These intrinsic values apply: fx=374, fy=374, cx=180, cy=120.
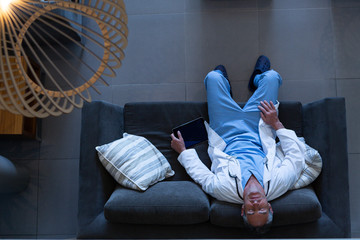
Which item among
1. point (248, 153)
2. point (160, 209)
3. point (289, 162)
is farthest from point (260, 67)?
point (160, 209)

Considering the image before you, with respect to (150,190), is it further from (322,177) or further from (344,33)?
(344,33)

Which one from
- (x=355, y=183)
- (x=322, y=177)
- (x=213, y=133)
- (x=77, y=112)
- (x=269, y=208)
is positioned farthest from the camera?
(x=77, y=112)

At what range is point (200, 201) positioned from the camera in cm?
279

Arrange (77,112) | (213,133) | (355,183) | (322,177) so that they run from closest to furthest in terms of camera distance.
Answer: (322,177)
(213,133)
(355,183)
(77,112)

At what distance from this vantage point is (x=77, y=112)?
368cm

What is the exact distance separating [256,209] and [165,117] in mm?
1129

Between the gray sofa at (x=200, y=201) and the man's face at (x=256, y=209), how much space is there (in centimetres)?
10

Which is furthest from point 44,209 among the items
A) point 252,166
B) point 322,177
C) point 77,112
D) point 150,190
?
point 322,177

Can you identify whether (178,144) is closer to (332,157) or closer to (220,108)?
(220,108)

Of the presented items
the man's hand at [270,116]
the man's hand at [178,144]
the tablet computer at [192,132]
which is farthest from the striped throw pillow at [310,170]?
the man's hand at [178,144]

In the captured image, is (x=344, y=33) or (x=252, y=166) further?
(x=344, y=33)

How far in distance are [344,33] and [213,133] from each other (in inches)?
66.4

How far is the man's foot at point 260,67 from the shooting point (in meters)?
3.51

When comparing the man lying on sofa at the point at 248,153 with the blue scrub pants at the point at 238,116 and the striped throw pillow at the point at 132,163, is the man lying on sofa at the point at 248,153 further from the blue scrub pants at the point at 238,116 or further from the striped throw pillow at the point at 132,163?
the striped throw pillow at the point at 132,163
